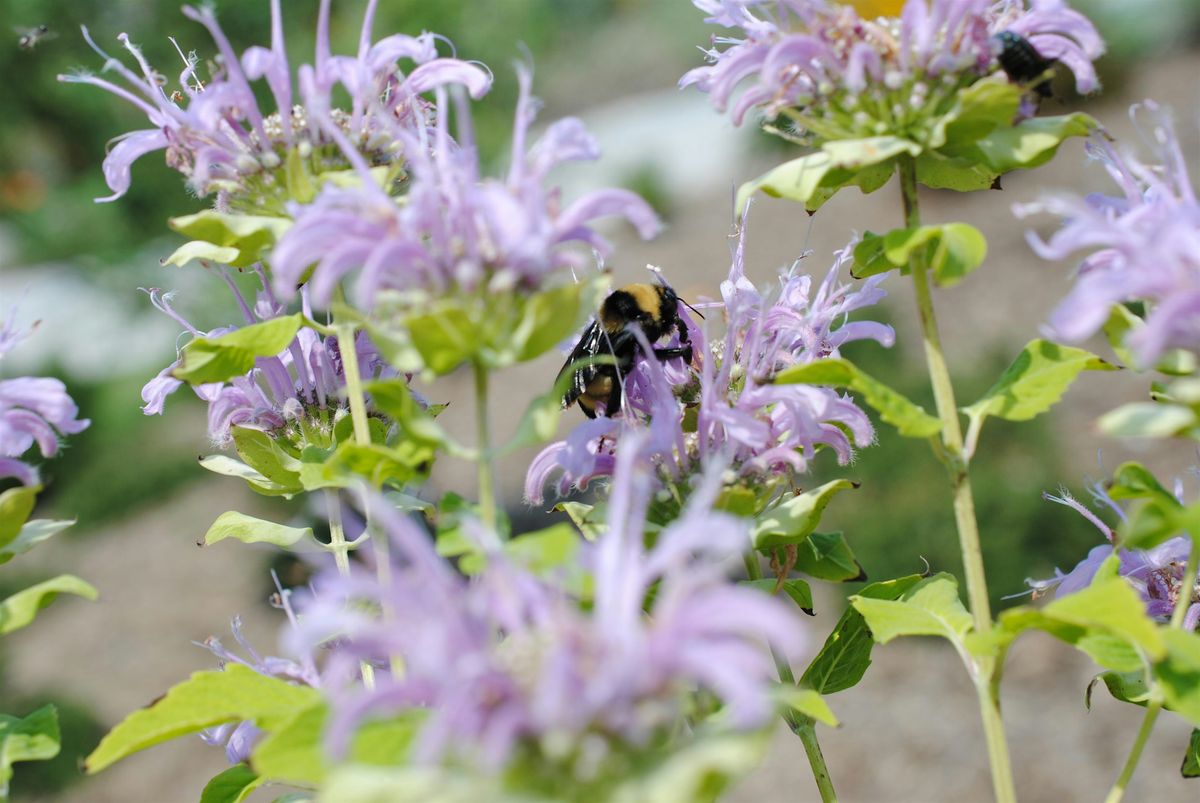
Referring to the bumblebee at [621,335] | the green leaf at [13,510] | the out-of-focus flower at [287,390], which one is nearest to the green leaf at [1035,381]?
the bumblebee at [621,335]

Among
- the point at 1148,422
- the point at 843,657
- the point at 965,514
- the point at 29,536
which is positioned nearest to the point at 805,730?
the point at 843,657

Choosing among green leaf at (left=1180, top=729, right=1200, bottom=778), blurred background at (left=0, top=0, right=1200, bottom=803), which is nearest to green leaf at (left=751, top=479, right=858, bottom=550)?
green leaf at (left=1180, top=729, right=1200, bottom=778)

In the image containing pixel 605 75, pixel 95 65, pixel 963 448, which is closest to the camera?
pixel 963 448

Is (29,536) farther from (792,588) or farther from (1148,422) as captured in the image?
(1148,422)

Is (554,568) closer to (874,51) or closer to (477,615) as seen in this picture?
(477,615)

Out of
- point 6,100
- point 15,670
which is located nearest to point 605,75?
point 6,100

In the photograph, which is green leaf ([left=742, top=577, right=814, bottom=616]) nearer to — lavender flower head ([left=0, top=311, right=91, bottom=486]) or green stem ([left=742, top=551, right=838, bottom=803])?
green stem ([left=742, top=551, right=838, bottom=803])
